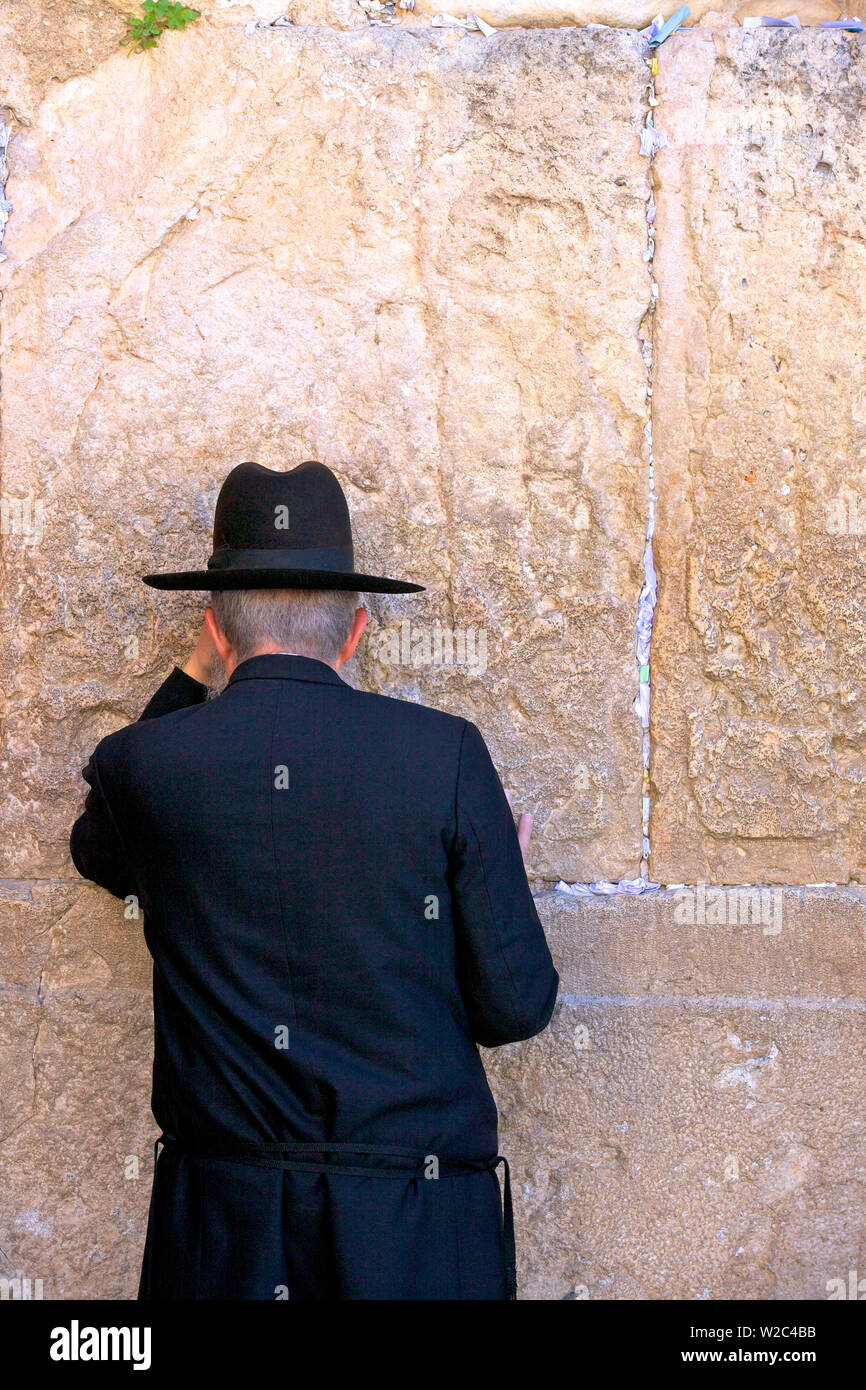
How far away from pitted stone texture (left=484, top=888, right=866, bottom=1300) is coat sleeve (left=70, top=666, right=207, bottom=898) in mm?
957

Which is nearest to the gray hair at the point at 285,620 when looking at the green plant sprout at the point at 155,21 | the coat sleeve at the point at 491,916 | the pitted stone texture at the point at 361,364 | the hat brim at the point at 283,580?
the hat brim at the point at 283,580

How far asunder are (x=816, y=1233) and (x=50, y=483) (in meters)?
2.52

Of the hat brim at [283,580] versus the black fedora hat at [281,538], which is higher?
the black fedora hat at [281,538]

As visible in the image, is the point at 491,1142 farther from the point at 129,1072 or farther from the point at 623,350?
the point at 623,350

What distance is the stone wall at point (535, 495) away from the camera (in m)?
2.46

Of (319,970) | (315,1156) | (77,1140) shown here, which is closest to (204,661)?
(319,970)

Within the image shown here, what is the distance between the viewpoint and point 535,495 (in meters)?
2.49

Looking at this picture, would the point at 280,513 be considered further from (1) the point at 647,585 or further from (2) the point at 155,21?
(2) the point at 155,21

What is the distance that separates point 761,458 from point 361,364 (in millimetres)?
964

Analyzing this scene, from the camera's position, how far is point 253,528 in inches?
79.0

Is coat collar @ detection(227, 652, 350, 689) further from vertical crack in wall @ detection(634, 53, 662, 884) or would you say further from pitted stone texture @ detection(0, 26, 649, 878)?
vertical crack in wall @ detection(634, 53, 662, 884)

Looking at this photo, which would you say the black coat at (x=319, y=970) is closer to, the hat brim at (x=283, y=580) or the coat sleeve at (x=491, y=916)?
the coat sleeve at (x=491, y=916)

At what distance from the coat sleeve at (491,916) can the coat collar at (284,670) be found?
0.91 feet

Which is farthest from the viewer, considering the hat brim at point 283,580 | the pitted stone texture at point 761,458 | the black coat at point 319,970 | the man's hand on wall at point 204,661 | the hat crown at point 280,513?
the pitted stone texture at point 761,458
